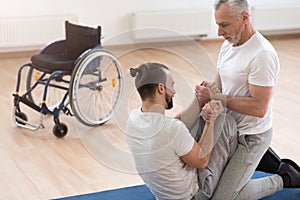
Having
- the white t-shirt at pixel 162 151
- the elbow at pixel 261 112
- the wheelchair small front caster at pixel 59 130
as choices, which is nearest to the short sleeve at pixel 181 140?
the white t-shirt at pixel 162 151

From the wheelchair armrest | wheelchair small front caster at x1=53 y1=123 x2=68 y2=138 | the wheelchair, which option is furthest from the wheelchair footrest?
the wheelchair armrest

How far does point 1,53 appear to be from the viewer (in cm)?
580

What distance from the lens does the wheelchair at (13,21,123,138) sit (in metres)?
3.70

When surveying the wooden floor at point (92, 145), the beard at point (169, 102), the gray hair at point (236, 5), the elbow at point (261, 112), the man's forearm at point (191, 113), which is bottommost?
the wooden floor at point (92, 145)

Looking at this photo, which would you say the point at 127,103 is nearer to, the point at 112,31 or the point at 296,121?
the point at 296,121

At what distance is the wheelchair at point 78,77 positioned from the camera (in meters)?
3.70

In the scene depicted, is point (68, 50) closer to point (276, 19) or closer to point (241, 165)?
point (241, 165)

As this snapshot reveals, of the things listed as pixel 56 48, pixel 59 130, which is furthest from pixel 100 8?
pixel 59 130

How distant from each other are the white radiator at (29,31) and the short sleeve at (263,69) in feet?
12.3

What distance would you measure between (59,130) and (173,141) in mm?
1648

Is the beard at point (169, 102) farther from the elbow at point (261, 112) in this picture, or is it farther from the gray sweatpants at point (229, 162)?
the elbow at point (261, 112)

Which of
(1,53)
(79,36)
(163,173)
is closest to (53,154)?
(79,36)

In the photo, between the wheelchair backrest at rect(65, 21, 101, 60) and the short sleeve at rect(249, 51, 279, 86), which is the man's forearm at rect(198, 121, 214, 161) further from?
the wheelchair backrest at rect(65, 21, 101, 60)

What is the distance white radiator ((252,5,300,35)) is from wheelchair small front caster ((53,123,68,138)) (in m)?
3.72
